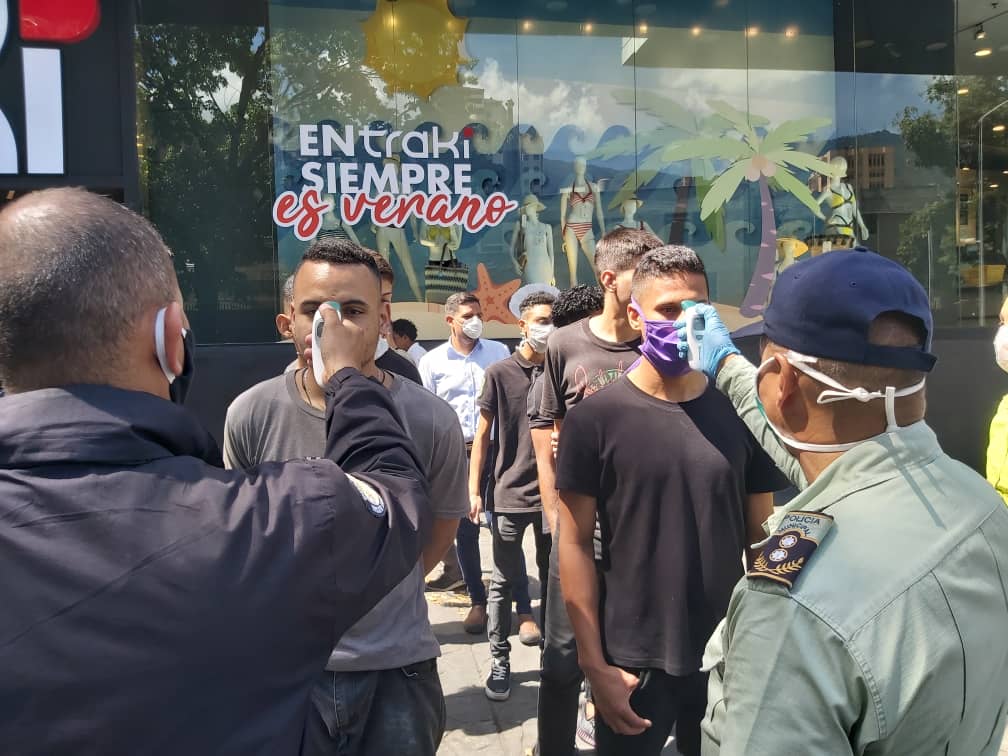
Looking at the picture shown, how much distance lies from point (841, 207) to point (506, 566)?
8.09m

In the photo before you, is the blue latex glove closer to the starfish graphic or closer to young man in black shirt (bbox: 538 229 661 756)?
young man in black shirt (bbox: 538 229 661 756)

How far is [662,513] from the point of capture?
241cm

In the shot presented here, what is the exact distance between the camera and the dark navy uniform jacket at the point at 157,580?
106 cm

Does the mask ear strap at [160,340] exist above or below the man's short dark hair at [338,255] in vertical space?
below

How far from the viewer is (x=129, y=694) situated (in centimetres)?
108

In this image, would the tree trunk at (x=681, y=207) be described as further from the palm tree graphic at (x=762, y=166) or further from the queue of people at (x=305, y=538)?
the queue of people at (x=305, y=538)

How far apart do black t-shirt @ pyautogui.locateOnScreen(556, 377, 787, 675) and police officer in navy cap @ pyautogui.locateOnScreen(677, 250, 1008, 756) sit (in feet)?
3.00

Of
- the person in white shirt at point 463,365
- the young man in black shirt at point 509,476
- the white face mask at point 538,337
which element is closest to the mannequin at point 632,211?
the person in white shirt at point 463,365

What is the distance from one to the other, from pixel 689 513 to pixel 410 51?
28.6ft

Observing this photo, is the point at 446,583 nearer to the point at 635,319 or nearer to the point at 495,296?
the point at 635,319

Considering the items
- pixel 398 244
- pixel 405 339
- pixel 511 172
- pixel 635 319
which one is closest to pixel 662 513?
pixel 635 319

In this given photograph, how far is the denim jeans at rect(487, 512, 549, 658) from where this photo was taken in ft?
14.3

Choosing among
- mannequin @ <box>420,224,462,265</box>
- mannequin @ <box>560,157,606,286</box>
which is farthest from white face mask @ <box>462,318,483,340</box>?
mannequin @ <box>560,157,606,286</box>

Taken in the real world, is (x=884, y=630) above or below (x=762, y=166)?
below
